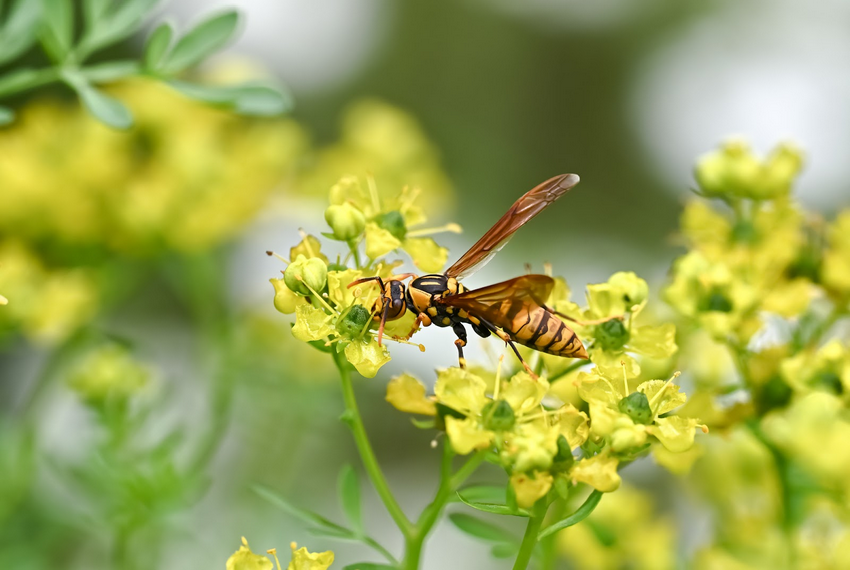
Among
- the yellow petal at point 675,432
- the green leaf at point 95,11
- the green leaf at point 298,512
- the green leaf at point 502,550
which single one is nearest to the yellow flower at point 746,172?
the yellow petal at point 675,432

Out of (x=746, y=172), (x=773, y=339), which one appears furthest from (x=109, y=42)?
(x=773, y=339)

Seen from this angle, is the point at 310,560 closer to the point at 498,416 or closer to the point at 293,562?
the point at 293,562

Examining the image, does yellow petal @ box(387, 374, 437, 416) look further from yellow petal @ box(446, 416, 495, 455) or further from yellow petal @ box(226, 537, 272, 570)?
yellow petal @ box(226, 537, 272, 570)

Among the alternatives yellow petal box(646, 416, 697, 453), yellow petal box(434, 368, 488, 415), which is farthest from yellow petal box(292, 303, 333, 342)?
yellow petal box(646, 416, 697, 453)

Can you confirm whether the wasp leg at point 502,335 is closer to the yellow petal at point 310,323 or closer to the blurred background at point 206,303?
the yellow petal at point 310,323

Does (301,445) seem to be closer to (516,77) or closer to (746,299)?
(746,299)

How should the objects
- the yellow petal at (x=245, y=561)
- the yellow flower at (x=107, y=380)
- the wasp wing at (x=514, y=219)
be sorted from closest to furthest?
the yellow petal at (x=245, y=561) → the wasp wing at (x=514, y=219) → the yellow flower at (x=107, y=380)

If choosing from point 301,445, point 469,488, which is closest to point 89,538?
point 301,445
